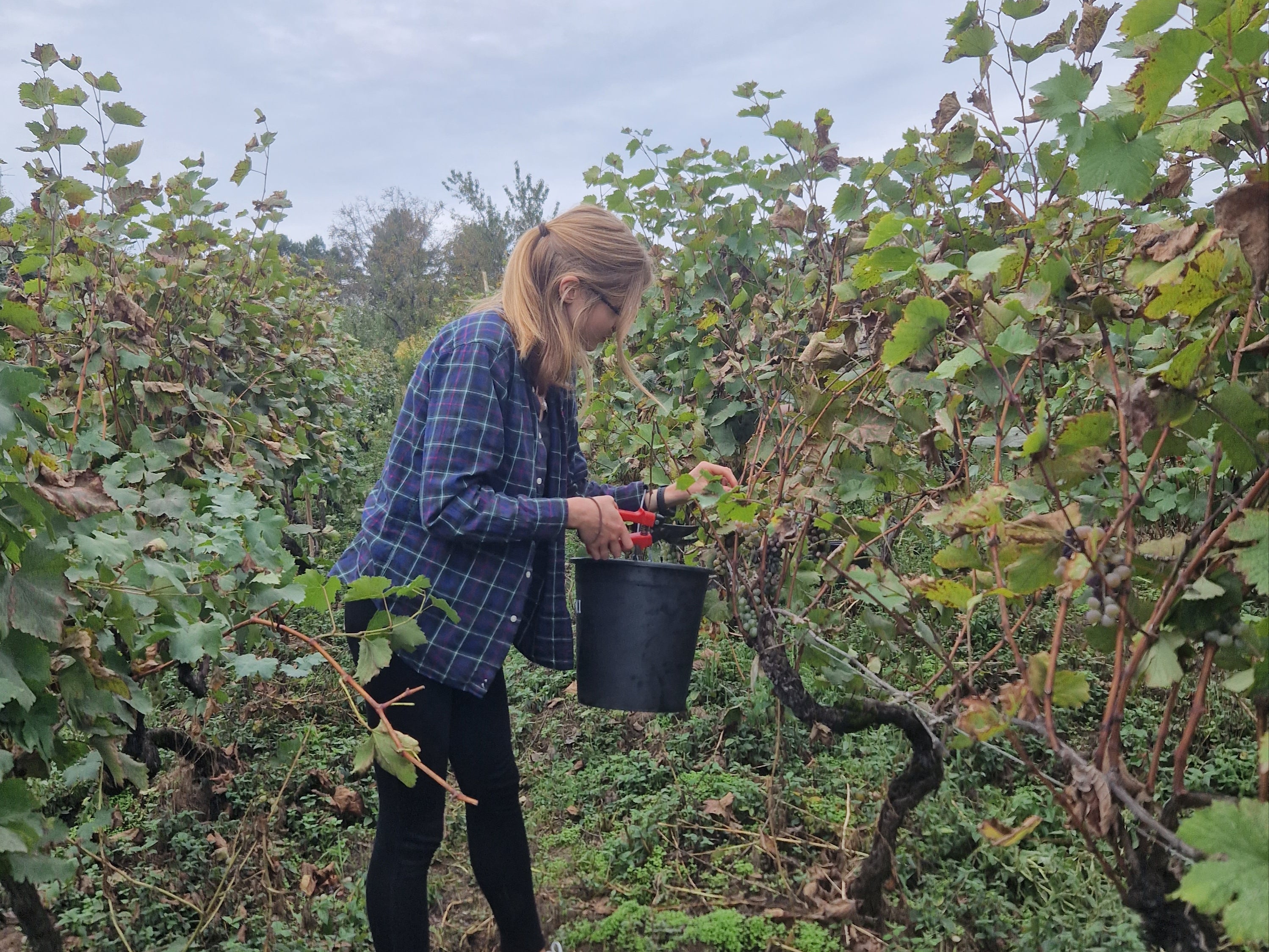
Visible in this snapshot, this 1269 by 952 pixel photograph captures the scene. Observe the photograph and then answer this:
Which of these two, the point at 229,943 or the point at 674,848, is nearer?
the point at 229,943

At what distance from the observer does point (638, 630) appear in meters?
2.11

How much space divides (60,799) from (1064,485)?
3.22 metres

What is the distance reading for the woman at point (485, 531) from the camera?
6.17 feet

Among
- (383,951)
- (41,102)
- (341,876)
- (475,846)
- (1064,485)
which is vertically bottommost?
(341,876)

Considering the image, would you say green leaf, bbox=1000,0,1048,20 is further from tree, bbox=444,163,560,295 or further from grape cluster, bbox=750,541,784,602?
tree, bbox=444,163,560,295

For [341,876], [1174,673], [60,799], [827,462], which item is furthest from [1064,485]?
[60,799]

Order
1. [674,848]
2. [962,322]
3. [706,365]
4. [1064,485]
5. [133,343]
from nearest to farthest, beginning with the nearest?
[1064,485] < [962,322] < [674,848] < [133,343] < [706,365]

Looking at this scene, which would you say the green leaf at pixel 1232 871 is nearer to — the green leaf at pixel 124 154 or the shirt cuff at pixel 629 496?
the shirt cuff at pixel 629 496

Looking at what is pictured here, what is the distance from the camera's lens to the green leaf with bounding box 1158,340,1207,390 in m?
0.95

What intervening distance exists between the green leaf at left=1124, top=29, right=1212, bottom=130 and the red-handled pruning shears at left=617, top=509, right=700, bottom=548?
125 centimetres

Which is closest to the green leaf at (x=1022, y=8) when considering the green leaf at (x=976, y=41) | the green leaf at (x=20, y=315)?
the green leaf at (x=976, y=41)

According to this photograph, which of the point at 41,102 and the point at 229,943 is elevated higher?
the point at 41,102

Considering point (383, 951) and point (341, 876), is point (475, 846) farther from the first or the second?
point (341, 876)

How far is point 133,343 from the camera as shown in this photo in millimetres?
3033
